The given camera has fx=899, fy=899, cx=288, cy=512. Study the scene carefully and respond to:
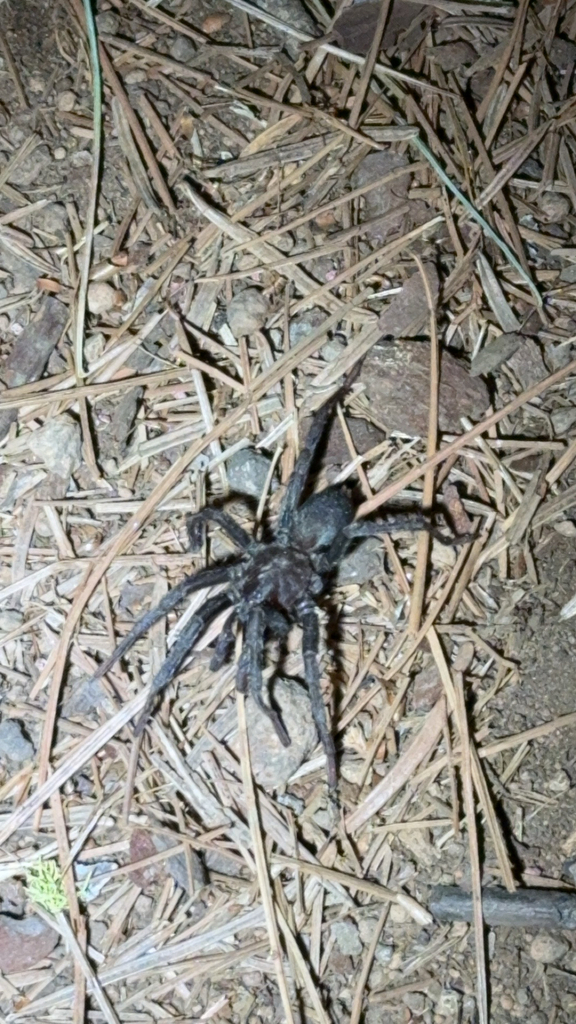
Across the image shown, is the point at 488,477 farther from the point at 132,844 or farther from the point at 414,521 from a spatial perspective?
the point at 132,844

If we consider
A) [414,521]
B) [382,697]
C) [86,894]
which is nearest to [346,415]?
[414,521]

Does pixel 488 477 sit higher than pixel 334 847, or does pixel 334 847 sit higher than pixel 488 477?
pixel 488 477

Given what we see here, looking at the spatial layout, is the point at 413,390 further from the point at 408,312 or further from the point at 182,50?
the point at 182,50

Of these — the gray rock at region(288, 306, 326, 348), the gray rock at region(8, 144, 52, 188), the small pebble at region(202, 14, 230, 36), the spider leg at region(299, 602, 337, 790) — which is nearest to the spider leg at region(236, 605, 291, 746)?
the spider leg at region(299, 602, 337, 790)

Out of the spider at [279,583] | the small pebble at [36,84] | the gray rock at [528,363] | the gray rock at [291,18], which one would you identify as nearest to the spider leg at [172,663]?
the spider at [279,583]

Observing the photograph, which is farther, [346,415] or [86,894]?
[346,415]

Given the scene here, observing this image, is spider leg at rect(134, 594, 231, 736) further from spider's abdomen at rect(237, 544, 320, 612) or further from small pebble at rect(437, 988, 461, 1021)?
small pebble at rect(437, 988, 461, 1021)

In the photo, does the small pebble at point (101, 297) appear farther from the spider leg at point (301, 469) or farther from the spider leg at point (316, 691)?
the spider leg at point (316, 691)

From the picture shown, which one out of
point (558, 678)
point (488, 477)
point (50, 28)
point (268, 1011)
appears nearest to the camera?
point (268, 1011)
